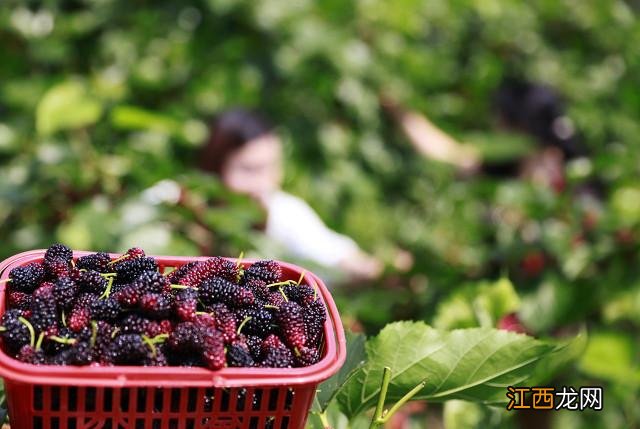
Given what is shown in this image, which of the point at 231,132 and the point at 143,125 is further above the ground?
the point at 143,125

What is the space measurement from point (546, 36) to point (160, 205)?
295 centimetres

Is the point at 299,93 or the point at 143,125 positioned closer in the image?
the point at 143,125

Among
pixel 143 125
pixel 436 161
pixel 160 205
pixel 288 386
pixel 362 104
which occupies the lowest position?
pixel 436 161

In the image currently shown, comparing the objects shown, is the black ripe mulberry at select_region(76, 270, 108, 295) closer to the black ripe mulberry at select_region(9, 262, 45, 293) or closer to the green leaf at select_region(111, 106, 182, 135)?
the black ripe mulberry at select_region(9, 262, 45, 293)

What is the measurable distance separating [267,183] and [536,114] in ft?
3.70

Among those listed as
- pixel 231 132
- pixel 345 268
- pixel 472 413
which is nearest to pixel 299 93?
pixel 231 132

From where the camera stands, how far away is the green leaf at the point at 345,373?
89 centimetres

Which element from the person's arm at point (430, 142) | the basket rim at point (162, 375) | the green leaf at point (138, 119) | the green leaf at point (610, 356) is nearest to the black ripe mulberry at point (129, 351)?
the basket rim at point (162, 375)

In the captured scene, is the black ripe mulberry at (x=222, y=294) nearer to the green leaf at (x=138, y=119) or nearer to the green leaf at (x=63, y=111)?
the green leaf at (x=138, y=119)

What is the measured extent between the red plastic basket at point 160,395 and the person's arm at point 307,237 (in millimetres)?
1702

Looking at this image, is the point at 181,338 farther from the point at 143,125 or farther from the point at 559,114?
the point at 559,114

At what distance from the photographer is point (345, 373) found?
0.92 meters

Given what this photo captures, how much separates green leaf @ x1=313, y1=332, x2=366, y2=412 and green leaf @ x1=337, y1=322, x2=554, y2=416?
12mm

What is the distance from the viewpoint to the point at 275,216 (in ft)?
8.20
